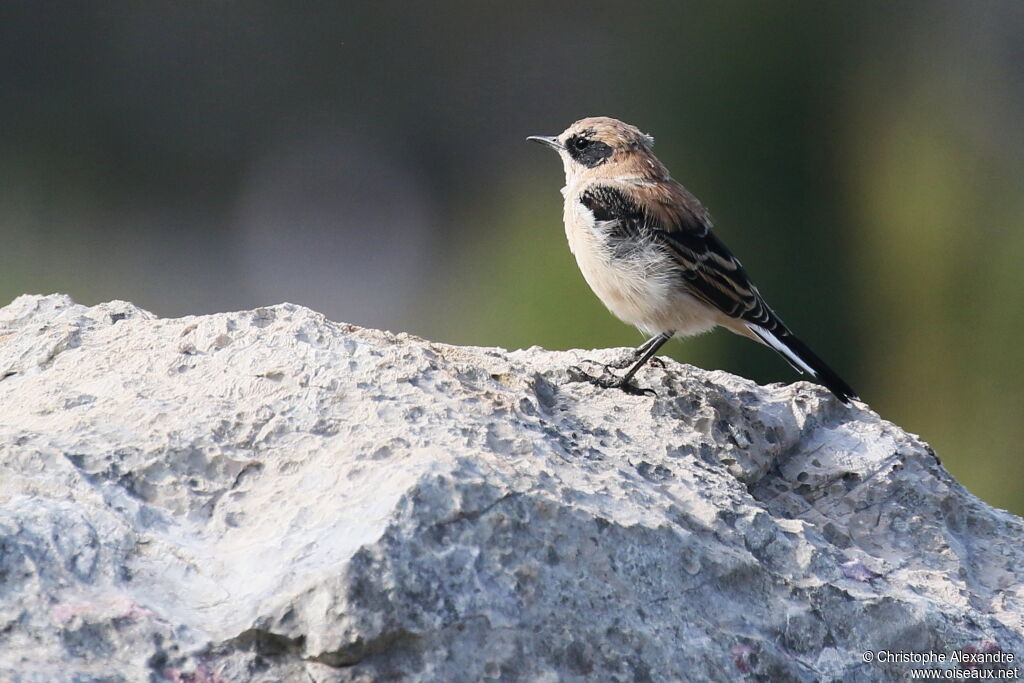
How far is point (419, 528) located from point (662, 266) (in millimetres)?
2796

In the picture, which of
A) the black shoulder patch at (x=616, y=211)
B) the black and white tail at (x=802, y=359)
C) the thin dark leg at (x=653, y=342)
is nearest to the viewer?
the black and white tail at (x=802, y=359)

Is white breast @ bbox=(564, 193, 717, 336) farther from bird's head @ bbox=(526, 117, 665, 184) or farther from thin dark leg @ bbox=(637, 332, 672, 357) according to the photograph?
bird's head @ bbox=(526, 117, 665, 184)

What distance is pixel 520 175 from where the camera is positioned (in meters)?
12.0

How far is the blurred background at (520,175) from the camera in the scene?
9328mm

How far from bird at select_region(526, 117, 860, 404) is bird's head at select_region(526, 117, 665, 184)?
7 centimetres

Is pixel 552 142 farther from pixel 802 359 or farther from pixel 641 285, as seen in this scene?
pixel 802 359

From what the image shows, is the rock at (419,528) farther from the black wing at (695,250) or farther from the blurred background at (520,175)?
the blurred background at (520,175)

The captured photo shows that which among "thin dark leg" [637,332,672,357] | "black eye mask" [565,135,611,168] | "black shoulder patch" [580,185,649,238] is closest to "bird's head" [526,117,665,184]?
"black eye mask" [565,135,611,168]

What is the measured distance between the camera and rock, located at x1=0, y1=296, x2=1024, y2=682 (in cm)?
258

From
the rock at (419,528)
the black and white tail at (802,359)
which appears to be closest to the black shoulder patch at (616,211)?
the black and white tail at (802,359)

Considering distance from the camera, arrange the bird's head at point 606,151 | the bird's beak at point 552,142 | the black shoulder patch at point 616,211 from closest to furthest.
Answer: the black shoulder patch at point 616,211, the bird's head at point 606,151, the bird's beak at point 552,142

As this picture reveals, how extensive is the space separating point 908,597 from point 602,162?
3163 millimetres

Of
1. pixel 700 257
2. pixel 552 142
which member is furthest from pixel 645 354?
pixel 552 142

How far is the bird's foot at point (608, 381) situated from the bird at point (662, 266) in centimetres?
61
